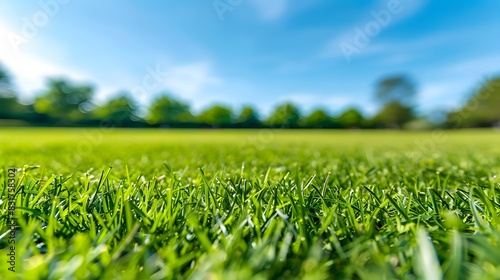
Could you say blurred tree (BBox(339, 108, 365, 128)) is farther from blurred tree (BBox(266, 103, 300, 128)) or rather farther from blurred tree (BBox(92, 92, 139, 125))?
blurred tree (BBox(92, 92, 139, 125))

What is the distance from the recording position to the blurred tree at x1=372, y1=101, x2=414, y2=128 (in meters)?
41.9

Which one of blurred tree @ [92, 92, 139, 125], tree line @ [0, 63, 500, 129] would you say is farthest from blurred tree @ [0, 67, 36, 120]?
blurred tree @ [92, 92, 139, 125]

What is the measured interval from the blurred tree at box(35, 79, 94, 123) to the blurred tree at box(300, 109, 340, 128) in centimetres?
4117

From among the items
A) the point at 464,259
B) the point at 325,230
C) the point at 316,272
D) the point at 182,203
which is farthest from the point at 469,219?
the point at 182,203

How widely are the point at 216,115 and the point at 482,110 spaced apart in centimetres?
4217

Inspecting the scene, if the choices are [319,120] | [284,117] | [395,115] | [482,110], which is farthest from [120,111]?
[482,110]

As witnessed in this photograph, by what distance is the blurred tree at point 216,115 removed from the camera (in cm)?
4756

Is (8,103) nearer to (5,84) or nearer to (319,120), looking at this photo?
(5,84)

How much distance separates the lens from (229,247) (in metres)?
0.41

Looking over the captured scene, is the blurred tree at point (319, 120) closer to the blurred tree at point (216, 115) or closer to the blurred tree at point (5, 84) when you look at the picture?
the blurred tree at point (216, 115)

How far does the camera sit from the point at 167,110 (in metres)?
47.2

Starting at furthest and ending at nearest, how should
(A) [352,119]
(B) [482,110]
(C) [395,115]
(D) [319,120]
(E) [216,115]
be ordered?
(D) [319,120], (E) [216,115], (A) [352,119], (C) [395,115], (B) [482,110]

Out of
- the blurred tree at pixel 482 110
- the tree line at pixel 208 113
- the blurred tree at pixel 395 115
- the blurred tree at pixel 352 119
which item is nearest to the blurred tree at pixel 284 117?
the tree line at pixel 208 113

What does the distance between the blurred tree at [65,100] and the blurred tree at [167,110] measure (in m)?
11.8
